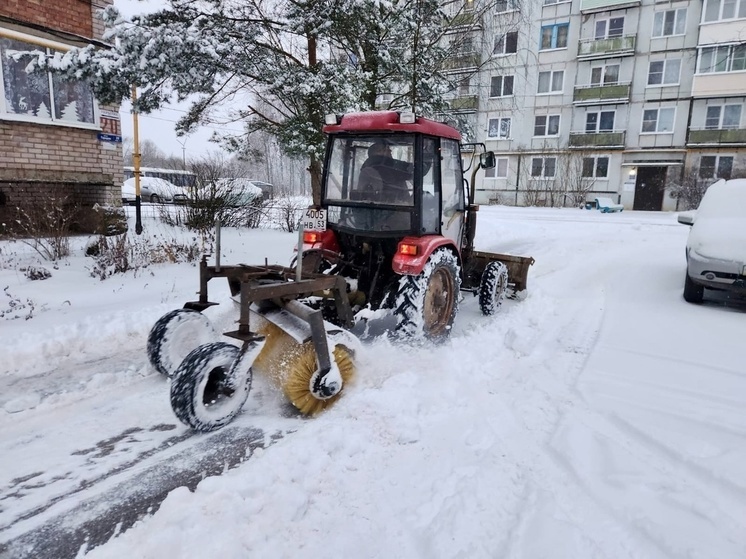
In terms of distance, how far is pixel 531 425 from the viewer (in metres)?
3.14

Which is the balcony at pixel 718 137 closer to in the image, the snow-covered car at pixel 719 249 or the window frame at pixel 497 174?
the window frame at pixel 497 174

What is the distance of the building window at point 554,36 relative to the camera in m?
28.0

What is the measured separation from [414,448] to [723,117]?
1198 inches

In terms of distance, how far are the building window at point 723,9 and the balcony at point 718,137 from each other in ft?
18.4

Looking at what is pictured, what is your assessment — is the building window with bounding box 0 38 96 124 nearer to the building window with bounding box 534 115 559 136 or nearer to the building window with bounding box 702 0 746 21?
the building window with bounding box 534 115 559 136

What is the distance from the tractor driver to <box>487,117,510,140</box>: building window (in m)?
27.7

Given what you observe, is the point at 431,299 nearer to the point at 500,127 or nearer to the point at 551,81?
the point at 500,127

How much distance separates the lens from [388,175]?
4535 millimetres

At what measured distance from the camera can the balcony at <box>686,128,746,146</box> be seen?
2419cm

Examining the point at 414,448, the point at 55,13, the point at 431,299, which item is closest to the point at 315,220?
the point at 431,299

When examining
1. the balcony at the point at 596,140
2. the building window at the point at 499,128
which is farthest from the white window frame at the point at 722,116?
the building window at the point at 499,128

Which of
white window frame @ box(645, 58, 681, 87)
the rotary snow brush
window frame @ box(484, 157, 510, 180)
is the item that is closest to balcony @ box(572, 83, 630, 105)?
white window frame @ box(645, 58, 681, 87)

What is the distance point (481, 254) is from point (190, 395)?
4393 mm

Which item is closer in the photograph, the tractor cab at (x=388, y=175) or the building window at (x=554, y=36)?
the tractor cab at (x=388, y=175)
